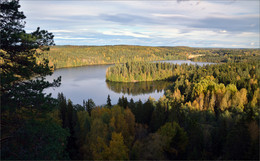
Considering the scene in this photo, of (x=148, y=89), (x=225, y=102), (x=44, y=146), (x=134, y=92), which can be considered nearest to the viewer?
(x=44, y=146)

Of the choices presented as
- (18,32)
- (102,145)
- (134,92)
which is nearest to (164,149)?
(102,145)

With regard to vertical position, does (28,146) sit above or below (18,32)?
below

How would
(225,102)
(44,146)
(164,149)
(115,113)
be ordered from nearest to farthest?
(44,146)
(164,149)
(115,113)
(225,102)

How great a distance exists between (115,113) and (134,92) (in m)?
58.0

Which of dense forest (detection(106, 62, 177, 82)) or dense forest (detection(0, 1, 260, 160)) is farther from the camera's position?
dense forest (detection(106, 62, 177, 82))

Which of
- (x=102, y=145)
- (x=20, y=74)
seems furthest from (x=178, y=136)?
(x=20, y=74)

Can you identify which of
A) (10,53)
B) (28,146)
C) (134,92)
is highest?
(10,53)

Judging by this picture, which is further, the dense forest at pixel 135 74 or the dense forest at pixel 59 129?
the dense forest at pixel 135 74

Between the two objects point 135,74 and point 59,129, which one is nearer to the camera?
point 59,129

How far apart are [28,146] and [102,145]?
15.1 m

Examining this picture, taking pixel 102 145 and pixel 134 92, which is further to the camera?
pixel 134 92

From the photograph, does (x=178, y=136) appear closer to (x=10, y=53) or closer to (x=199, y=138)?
(x=199, y=138)

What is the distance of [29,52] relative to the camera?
45.4ft

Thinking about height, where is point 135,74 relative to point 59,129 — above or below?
below
